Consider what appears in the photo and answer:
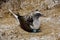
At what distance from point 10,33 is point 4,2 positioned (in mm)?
1427

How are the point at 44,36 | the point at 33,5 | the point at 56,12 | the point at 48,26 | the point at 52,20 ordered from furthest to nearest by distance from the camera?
the point at 33,5 < the point at 56,12 < the point at 52,20 < the point at 48,26 < the point at 44,36

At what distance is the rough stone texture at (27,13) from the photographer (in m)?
4.05

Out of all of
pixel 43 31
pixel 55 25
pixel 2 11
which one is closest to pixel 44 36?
pixel 43 31

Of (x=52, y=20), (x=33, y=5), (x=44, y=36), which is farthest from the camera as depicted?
(x=33, y=5)

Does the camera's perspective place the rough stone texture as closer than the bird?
Yes

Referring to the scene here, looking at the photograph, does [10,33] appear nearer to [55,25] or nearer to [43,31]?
[43,31]

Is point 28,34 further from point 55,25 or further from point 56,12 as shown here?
point 56,12

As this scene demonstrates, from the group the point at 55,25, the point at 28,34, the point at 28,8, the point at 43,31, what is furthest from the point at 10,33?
the point at 28,8

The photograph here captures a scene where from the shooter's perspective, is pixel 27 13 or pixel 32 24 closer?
pixel 32 24

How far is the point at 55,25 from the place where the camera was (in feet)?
14.6

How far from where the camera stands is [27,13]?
16.6ft

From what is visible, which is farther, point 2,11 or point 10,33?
point 2,11

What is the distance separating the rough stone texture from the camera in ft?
13.3

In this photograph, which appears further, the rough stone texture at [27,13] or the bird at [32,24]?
the bird at [32,24]
